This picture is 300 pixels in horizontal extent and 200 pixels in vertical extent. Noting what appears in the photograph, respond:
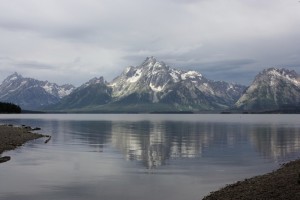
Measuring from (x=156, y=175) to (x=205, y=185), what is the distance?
8.45 meters

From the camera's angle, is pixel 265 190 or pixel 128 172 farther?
pixel 128 172

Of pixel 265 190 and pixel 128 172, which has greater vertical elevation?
pixel 265 190

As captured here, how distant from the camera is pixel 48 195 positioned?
39.2m

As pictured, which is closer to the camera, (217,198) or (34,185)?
(217,198)

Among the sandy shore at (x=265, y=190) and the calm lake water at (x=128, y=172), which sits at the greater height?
the sandy shore at (x=265, y=190)

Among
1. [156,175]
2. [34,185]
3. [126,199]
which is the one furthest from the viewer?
[156,175]

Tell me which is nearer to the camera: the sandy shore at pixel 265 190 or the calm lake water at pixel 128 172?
the sandy shore at pixel 265 190

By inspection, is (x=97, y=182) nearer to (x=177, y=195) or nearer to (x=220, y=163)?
(x=177, y=195)

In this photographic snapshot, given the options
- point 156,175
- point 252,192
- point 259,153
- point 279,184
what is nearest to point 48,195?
point 156,175

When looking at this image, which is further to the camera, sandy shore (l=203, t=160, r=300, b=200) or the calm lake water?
the calm lake water

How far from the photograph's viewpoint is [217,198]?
120 ft

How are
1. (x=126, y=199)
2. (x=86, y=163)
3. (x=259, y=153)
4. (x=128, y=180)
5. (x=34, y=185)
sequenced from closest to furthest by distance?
1. (x=126, y=199)
2. (x=34, y=185)
3. (x=128, y=180)
4. (x=86, y=163)
5. (x=259, y=153)

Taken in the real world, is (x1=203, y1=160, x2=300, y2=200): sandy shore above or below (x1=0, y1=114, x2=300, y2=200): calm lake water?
above

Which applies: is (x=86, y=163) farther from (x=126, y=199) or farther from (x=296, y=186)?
(x=296, y=186)
